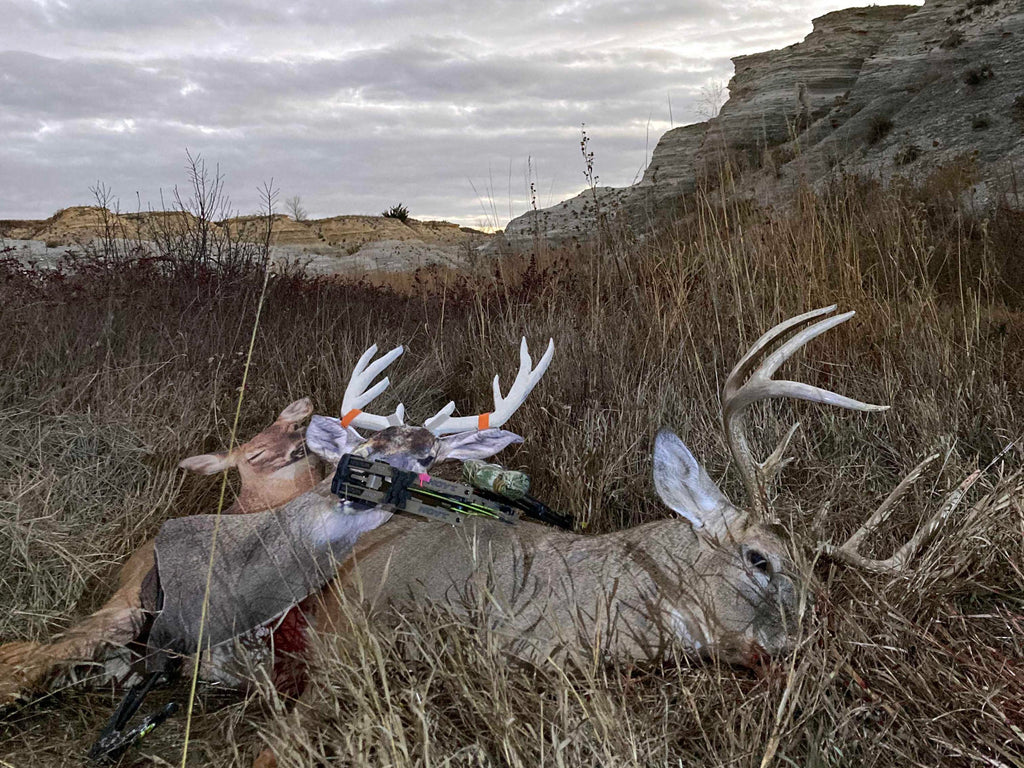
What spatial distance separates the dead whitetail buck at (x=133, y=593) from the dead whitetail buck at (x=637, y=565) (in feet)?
0.64

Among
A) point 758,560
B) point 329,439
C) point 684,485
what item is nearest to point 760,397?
point 684,485

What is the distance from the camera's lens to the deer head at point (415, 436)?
7.75 feet

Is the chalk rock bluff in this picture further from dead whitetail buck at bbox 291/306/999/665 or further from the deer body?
the deer body

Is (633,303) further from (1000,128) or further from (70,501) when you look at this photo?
(1000,128)

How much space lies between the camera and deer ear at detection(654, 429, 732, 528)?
217 centimetres

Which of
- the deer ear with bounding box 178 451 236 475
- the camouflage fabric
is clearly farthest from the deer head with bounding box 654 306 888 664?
the deer ear with bounding box 178 451 236 475

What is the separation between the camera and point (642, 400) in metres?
3.72

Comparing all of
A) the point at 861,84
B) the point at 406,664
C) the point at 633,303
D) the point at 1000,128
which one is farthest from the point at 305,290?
the point at 861,84

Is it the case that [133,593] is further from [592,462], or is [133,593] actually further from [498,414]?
[592,462]

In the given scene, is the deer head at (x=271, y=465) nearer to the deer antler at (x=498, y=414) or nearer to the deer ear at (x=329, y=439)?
the deer ear at (x=329, y=439)

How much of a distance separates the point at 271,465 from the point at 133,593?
0.52 m

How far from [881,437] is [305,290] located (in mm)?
4316

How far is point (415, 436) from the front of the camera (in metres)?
2.39

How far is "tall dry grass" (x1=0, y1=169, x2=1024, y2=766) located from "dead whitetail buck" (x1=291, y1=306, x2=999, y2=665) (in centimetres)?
9
